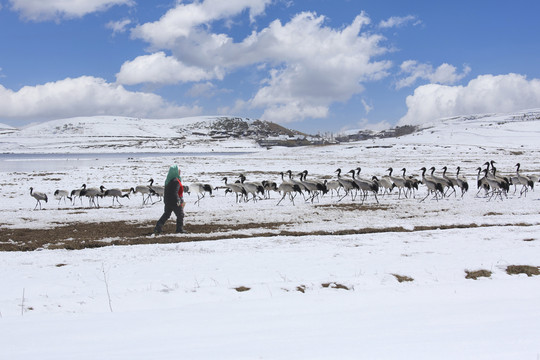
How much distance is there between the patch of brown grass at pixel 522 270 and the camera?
330 inches

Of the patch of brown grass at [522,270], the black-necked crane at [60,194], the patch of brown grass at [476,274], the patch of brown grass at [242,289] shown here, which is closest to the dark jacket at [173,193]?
the patch of brown grass at [242,289]

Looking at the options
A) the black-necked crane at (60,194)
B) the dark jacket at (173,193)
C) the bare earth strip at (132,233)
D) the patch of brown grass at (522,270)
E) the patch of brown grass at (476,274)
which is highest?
the dark jacket at (173,193)

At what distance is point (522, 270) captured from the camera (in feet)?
28.0

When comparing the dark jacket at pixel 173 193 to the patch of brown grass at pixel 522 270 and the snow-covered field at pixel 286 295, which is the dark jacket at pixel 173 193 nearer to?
the snow-covered field at pixel 286 295

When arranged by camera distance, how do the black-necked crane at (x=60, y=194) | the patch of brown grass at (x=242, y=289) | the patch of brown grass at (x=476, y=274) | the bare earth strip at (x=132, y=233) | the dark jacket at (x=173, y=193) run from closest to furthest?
the patch of brown grass at (x=242, y=289), the patch of brown grass at (x=476, y=274), the bare earth strip at (x=132, y=233), the dark jacket at (x=173, y=193), the black-necked crane at (x=60, y=194)

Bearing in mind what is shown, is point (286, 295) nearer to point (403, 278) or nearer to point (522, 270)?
point (403, 278)

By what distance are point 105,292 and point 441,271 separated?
23.0 ft

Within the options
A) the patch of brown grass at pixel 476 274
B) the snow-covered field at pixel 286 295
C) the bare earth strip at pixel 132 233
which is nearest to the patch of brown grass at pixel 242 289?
the snow-covered field at pixel 286 295

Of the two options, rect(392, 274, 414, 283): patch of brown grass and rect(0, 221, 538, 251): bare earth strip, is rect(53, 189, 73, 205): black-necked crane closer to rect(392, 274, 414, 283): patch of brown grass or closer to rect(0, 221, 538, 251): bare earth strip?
rect(0, 221, 538, 251): bare earth strip

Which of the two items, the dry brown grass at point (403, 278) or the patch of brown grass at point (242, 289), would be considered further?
the dry brown grass at point (403, 278)

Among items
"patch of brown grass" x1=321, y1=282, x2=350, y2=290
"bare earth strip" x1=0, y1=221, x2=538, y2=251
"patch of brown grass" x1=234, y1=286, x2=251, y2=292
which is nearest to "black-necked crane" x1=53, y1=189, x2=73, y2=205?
"bare earth strip" x1=0, y1=221, x2=538, y2=251

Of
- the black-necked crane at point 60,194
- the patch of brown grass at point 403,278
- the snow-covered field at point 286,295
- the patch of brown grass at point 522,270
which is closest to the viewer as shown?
the snow-covered field at point 286,295

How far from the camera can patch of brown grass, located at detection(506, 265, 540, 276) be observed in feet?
27.5

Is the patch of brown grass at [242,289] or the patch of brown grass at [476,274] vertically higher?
the patch of brown grass at [476,274]
